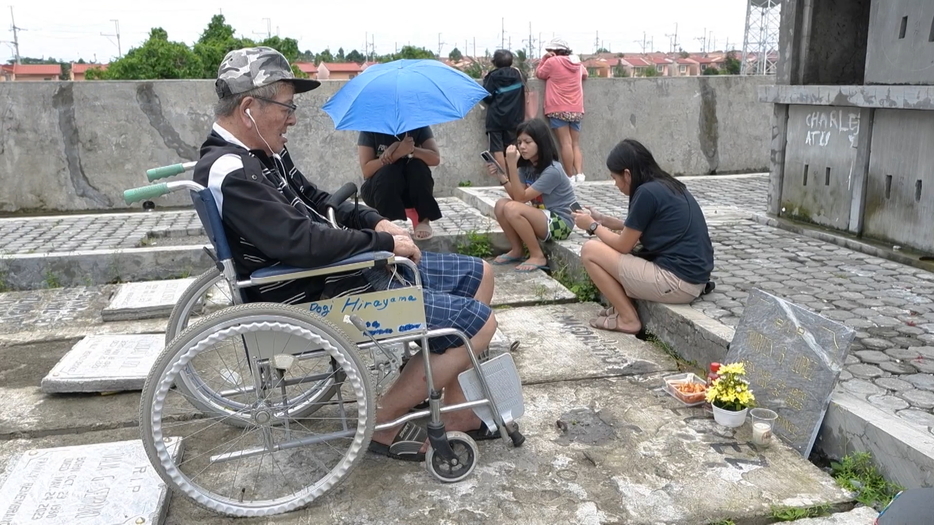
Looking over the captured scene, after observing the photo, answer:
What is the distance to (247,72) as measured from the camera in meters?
2.72

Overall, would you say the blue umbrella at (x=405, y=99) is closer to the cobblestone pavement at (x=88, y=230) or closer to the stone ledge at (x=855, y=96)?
the cobblestone pavement at (x=88, y=230)

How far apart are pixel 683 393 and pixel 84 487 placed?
8.07ft

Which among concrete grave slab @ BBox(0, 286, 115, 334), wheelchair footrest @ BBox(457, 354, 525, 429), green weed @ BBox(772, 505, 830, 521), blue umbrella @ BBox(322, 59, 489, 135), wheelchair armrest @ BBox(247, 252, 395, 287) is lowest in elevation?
concrete grave slab @ BBox(0, 286, 115, 334)

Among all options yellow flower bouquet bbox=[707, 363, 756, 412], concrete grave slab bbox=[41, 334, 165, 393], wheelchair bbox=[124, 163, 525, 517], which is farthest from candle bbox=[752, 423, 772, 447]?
concrete grave slab bbox=[41, 334, 165, 393]

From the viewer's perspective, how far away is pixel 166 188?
2.47 meters

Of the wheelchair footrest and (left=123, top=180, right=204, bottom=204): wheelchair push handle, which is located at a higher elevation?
(left=123, top=180, right=204, bottom=204): wheelchair push handle

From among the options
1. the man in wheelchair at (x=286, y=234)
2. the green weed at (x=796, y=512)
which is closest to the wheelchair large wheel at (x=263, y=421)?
the man in wheelchair at (x=286, y=234)

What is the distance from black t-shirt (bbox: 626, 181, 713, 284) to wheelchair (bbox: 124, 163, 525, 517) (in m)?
1.61

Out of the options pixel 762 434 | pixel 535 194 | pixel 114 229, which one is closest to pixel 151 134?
pixel 114 229

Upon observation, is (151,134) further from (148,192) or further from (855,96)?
(855,96)

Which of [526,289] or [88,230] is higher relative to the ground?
[88,230]

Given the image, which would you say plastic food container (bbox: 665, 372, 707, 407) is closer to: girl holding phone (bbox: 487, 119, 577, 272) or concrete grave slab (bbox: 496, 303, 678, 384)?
concrete grave slab (bbox: 496, 303, 678, 384)

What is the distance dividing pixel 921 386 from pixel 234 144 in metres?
2.94

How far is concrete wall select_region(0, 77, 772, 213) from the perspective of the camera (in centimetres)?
776
